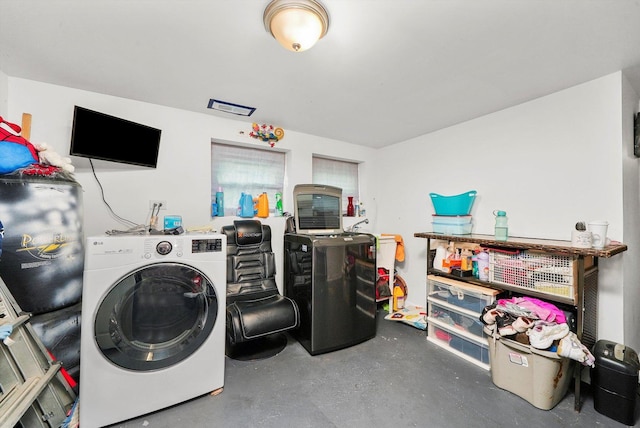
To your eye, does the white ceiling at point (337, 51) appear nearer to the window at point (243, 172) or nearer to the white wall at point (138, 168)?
the white wall at point (138, 168)

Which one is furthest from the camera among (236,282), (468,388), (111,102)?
(236,282)

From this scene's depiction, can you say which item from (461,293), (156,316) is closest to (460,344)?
(461,293)

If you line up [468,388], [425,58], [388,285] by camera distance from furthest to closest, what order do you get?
[388,285] < [468,388] < [425,58]

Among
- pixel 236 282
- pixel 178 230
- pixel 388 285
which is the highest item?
pixel 178 230

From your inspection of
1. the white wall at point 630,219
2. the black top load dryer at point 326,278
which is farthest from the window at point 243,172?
the white wall at point 630,219

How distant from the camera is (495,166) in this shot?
7.63 feet

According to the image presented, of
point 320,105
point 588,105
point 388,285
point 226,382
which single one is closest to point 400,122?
point 320,105

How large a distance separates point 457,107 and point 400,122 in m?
0.55

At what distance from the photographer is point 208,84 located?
187cm

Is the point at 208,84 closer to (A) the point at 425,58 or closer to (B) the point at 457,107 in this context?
(A) the point at 425,58

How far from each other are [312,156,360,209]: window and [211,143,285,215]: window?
535 mm

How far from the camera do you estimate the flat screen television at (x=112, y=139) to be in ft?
5.75

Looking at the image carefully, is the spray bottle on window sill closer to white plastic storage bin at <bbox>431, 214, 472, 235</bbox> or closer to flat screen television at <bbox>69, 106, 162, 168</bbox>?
flat screen television at <bbox>69, 106, 162, 168</bbox>

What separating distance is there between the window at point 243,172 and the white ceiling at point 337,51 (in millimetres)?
622
